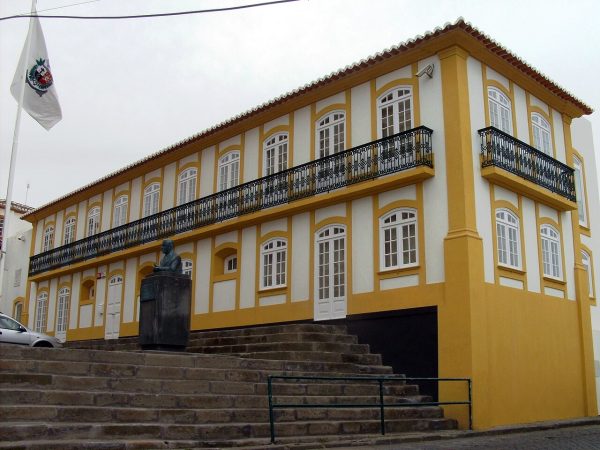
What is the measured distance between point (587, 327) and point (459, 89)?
6723 millimetres

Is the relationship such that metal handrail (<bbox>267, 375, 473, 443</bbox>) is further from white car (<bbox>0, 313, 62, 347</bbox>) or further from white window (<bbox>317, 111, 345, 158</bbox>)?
white car (<bbox>0, 313, 62, 347</bbox>)

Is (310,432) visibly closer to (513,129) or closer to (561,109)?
(513,129)

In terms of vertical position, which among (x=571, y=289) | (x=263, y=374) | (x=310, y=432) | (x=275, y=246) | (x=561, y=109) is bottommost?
(x=310, y=432)

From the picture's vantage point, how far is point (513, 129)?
55.7 ft

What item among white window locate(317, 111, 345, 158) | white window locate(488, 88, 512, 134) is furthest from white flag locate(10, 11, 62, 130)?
white window locate(488, 88, 512, 134)

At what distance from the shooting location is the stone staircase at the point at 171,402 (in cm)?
875

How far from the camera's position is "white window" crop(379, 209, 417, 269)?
50.8 feet

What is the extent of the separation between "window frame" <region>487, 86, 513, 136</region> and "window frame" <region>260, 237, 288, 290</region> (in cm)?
587

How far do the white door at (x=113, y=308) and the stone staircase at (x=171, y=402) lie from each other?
11.7 meters

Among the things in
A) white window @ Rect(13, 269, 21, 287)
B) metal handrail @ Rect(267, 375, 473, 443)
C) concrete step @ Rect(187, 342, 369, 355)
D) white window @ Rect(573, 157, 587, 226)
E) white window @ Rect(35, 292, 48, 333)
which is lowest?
metal handrail @ Rect(267, 375, 473, 443)

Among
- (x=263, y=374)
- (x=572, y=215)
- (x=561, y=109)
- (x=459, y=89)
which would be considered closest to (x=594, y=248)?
(x=572, y=215)

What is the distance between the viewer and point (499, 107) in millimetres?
16672

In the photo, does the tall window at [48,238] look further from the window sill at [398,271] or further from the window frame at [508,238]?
the window frame at [508,238]

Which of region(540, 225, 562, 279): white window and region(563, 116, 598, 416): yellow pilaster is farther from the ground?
region(540, 225, 562, 279): white window
